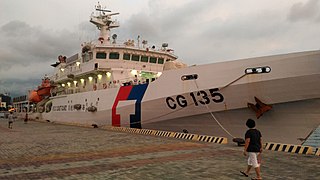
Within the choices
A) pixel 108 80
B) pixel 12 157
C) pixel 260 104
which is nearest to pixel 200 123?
pixel 260 104

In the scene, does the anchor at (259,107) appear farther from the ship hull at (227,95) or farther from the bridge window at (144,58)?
the bridge window at (144,58)

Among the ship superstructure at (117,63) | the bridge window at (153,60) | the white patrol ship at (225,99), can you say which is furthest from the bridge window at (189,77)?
the bridge window at (153,60)

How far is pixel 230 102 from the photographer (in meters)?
11.6

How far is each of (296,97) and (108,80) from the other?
12.1 metres

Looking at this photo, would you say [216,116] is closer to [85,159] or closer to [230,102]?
[230,102]

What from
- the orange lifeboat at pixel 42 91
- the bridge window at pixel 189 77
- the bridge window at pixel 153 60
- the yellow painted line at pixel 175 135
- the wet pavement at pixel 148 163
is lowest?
the wet pavement at pixel 148 163

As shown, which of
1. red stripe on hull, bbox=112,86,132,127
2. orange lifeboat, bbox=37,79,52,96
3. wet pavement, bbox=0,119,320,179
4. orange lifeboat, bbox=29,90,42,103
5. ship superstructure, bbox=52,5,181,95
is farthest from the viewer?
orange lifeboat, bbox=29,90,42,103

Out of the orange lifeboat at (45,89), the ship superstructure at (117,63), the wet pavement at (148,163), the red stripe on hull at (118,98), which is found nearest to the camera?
the wet pavement at (148,163)

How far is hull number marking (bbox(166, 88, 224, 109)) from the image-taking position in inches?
460

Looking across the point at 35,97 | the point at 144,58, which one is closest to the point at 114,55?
the point at 144,58

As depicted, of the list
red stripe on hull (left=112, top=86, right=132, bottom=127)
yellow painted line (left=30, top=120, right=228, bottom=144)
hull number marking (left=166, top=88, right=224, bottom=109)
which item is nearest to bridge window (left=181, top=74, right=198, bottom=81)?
hull number marking (left=166, top=88, right=224, bottom=109)

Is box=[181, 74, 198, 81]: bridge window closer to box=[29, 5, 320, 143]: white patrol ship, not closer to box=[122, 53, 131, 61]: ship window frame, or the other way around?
box=[29, 5, 320, 143]: white patrol ship

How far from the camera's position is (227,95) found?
1151 cm

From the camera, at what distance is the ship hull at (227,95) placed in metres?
10.4
